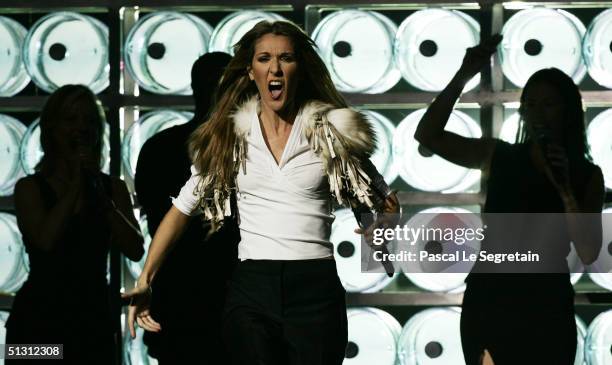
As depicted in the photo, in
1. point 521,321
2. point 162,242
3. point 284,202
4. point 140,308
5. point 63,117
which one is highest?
point 63,117

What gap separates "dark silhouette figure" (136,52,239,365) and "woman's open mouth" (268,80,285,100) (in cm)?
81

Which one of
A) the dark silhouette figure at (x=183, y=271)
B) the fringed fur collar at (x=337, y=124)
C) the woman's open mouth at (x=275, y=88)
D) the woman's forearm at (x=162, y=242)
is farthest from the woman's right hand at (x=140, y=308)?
the dark silhouette figure at (x=183, y=271)

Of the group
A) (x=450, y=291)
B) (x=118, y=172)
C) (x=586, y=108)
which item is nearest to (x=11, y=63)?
(x=118, y=172)

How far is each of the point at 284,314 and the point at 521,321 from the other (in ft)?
3.15

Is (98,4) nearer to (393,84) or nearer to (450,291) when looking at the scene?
(393,84)

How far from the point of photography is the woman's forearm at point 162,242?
2213 mm

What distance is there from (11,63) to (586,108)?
185cm

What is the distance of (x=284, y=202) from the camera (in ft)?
6.97

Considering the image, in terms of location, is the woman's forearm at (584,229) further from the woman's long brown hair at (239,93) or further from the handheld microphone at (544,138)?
the woman's long brown hair at (239,93)

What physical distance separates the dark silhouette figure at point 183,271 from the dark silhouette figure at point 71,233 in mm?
119

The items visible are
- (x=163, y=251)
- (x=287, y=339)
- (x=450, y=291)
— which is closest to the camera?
(x=287, y=339)

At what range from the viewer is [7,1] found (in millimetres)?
3166

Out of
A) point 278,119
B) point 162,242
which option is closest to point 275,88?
point 278,119

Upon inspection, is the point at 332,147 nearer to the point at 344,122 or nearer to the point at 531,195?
the point at 344,122
